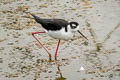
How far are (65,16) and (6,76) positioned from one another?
303 centimetres

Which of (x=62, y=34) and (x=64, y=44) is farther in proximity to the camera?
(x=64, y=44)

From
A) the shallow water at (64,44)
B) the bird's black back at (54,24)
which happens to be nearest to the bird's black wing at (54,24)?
the bird's black back at (54,24)

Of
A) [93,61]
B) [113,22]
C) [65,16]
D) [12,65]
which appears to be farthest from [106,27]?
[12,65]

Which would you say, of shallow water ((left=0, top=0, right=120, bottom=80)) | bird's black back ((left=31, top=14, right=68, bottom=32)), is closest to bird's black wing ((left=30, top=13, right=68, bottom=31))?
bird's black back ((left=31, top=14, right=68, bottom=32))

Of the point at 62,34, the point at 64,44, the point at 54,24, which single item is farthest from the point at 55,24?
the point at 64,44

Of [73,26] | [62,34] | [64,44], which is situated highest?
[73,26]

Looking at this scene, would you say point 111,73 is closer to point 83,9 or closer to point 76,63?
point 76,63

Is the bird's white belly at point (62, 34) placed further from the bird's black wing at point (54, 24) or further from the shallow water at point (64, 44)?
the shallow water at point (64, 44)

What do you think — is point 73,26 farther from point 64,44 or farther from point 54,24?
point 64,44

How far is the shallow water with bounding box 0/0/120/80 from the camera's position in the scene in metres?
5.70

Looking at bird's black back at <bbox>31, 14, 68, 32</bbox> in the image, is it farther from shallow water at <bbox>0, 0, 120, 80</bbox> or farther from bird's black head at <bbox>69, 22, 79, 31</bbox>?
shallow water at <bbox>0, 0, 120, 80</bbox>

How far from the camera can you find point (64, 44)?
6.85 meters

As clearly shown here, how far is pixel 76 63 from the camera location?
6000 mm

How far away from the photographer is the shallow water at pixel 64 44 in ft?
18.7
